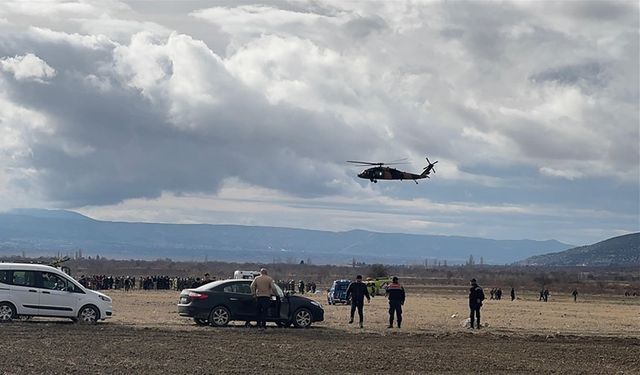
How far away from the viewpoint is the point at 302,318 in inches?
1203

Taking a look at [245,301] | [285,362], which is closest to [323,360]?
[285,362]

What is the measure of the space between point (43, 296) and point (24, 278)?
2.42 feet

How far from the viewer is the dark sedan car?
29766mm

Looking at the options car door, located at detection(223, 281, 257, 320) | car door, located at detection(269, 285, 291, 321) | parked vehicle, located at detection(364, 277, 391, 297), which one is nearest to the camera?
car door, located at detection(223, 281, 257, 320)

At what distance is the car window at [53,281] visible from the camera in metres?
29.1

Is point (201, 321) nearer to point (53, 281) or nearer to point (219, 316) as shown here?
point (219, 316)

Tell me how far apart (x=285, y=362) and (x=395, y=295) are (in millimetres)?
11389

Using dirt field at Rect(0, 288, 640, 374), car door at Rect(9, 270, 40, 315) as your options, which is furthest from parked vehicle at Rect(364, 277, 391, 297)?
car door at Rect(9, 270, 40, 315)

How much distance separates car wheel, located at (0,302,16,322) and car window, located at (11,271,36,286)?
63 cm

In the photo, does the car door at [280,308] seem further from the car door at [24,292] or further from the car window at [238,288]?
the car door at [24,292]

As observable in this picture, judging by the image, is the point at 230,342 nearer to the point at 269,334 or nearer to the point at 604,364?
the point at 269,334

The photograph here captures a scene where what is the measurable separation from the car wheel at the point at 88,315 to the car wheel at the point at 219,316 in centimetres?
324

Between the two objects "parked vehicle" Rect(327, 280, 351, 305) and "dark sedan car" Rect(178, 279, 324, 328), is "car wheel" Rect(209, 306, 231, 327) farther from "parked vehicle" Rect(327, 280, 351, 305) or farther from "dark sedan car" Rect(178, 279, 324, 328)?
"parked vehicle" Rect(327, 280, 351, 305)

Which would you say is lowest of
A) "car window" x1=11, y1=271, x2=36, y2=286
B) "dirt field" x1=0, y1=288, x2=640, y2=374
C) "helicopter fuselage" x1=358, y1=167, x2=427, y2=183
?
"dirt field" x1=0, y1=288, x2=640, y2=374
